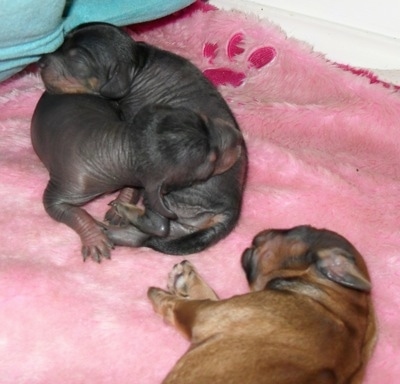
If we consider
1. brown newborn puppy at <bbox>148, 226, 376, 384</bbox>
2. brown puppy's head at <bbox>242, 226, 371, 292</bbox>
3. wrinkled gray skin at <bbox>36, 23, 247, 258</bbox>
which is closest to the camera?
brown newborn puppy at <bbox>148, 226, 376, 384</bbox>

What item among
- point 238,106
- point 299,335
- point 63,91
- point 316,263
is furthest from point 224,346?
point 238,106

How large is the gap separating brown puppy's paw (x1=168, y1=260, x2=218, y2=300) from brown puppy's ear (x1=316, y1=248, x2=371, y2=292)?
1.54 feet

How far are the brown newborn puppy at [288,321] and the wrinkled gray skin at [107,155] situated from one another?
348mm

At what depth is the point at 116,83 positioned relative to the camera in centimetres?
319

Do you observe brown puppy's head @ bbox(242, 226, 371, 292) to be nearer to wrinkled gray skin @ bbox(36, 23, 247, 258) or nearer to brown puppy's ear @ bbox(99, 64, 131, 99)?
wrinkled gray skin @ bbox(36, 23, 247, 258)

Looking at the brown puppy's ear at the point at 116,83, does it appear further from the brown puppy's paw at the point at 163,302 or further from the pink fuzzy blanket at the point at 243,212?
the brown puppy's paw at the point at 163,302

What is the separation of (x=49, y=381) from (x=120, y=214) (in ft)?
2.29

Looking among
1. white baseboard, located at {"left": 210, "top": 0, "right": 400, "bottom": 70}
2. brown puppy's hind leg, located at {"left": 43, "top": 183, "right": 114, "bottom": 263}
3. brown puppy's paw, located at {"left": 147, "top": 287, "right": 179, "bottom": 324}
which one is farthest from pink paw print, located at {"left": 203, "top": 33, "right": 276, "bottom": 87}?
brown puppy's paw, located at {"left": 147, "top": 287, "right": 179, "bottom": 324}

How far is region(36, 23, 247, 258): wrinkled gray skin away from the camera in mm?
2963

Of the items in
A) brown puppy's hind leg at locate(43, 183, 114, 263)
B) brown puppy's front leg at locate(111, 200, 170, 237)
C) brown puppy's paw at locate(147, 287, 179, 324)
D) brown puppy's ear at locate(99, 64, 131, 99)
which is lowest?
brown puppy's paw at locate(147, 287, 179, 324)

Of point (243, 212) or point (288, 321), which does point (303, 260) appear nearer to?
point (288, 321)

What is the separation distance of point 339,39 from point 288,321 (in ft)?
5.95

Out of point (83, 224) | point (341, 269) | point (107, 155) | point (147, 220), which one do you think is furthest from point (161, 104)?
point (341, 269)

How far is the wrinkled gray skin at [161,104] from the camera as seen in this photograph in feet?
9.72
